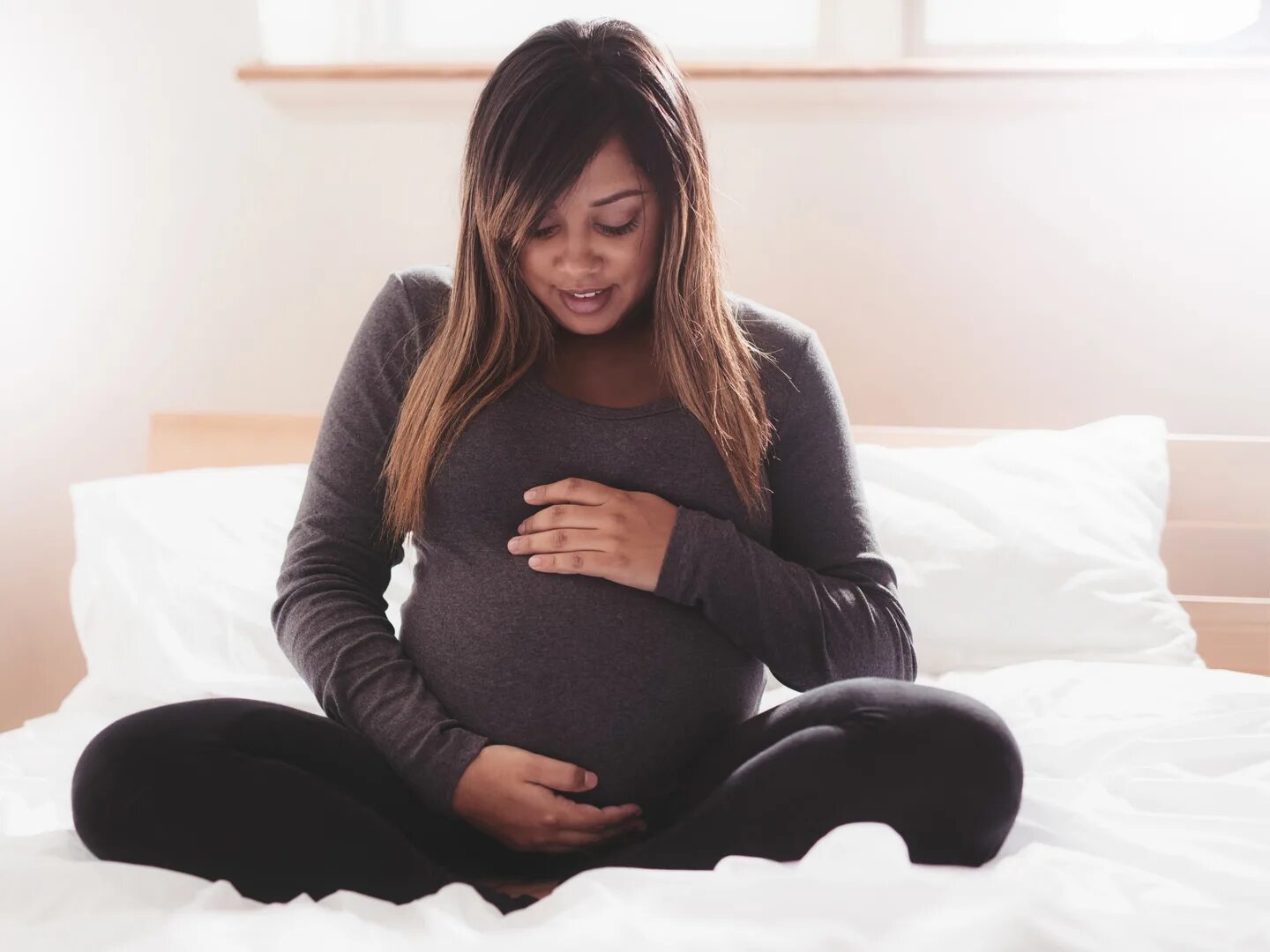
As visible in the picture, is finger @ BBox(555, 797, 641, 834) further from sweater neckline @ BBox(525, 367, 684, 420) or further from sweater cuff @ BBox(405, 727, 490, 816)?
sweater neckline @ BBox(525, 367, 684, 420)

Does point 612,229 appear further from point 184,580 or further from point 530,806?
point 184,580

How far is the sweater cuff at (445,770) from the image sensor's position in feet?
3.13

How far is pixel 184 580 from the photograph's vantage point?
1466 millimetres

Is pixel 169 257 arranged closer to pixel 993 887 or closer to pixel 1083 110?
pixel 1083 110

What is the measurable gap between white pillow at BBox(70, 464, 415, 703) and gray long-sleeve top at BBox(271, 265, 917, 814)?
348mm

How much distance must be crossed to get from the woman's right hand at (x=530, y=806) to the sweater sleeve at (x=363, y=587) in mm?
16

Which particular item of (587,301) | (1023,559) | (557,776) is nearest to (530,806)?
(557,776)

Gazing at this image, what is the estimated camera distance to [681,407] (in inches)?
43.2

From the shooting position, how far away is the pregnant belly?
100 centimetres

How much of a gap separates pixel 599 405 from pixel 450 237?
0.97 meters

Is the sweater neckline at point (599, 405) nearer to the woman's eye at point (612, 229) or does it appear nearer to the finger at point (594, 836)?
the woman's eye at point (612, 229)

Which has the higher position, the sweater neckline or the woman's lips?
the woman's lips

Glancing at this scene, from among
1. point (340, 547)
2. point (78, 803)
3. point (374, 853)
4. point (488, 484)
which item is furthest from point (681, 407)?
point (78, 803)

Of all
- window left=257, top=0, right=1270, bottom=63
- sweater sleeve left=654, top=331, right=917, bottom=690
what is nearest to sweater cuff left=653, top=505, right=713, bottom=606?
sweater sleeve left=654, top=331, right=917, bottom=690
